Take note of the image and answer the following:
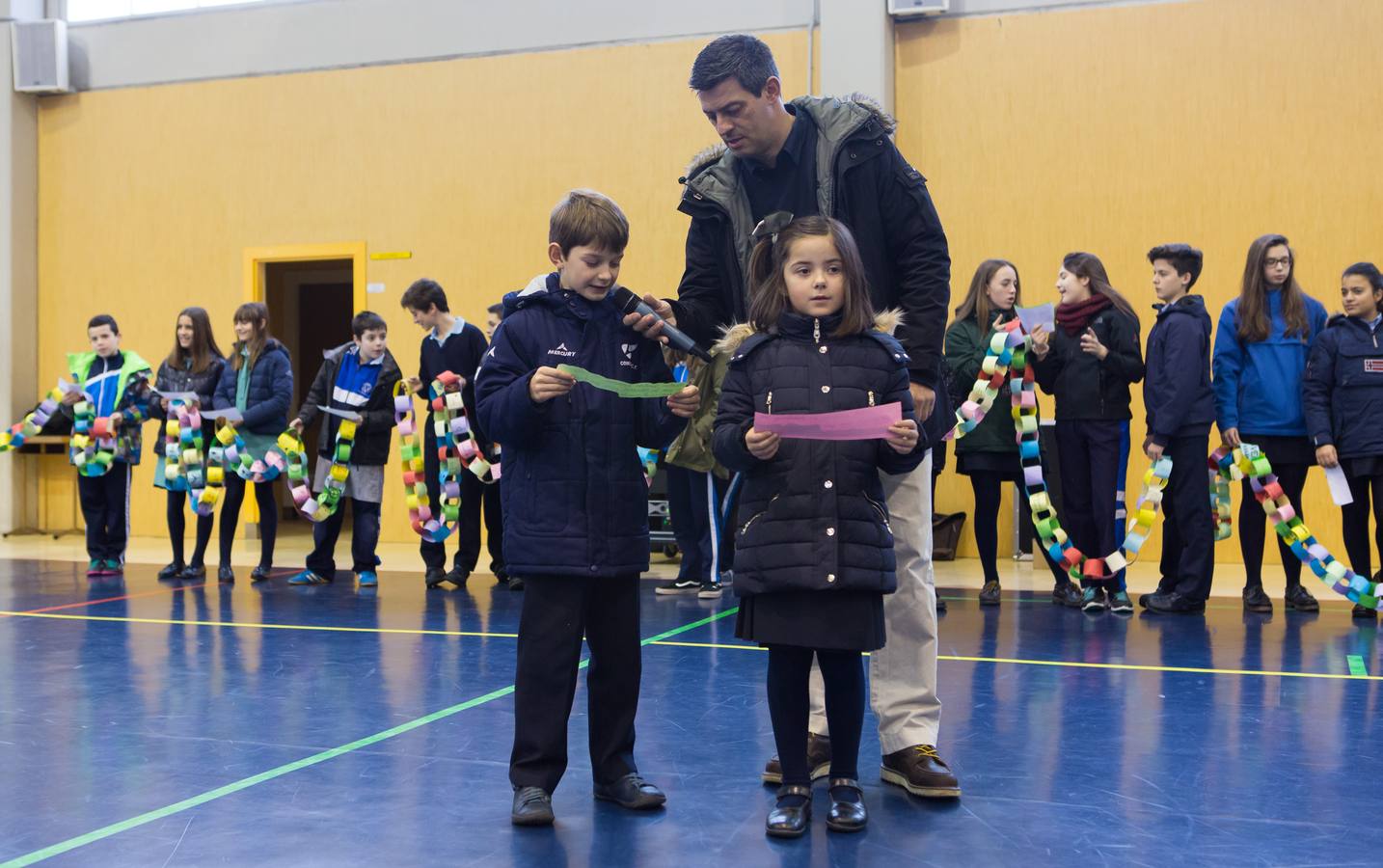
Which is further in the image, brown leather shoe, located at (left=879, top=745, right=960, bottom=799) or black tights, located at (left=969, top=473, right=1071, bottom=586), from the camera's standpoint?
black tights, located at (left=969, top=473, right=1071, bottom=586)

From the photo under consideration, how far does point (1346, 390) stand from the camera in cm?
598

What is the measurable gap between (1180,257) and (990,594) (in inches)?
71.0

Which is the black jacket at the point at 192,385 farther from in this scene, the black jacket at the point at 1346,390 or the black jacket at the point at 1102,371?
the black jacket at the point at 1346,390

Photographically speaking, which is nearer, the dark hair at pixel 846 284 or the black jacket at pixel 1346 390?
the dark hair at pixel 846 284

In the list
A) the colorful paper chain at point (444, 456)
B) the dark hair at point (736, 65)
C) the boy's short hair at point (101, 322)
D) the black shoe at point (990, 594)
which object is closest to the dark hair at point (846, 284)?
the dark hair at point (736, 65)

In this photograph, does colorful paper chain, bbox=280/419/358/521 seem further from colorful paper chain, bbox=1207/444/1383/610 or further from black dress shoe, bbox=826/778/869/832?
black dress shoe, bbox=826/778/869/832

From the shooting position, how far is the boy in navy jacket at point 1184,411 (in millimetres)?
6078

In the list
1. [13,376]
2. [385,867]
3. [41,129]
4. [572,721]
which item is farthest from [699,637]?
[41,129]

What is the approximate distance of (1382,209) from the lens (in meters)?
8.44

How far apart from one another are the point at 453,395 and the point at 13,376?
578cm

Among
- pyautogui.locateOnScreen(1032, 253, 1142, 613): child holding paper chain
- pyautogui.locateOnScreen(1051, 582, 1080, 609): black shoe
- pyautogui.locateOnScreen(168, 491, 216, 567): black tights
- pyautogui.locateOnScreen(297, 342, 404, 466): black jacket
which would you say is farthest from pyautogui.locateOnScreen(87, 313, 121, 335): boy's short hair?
pyautogui.locateOnScreen(1051, 582, 1080, 609): black shoe

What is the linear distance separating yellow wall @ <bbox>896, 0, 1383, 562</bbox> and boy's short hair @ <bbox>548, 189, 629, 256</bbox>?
6379 mm

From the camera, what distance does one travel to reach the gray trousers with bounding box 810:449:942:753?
3193 millimetres

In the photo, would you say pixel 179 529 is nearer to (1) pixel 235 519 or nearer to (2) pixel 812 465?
(1) pixel 235 519
